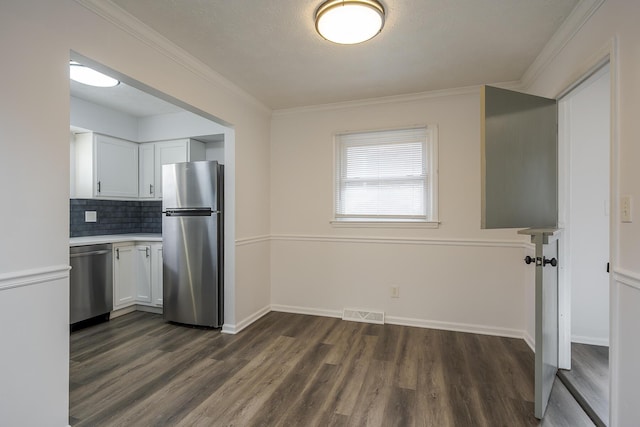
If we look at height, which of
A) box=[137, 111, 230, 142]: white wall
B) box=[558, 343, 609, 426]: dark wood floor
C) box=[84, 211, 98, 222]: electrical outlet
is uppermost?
box=[137, 111, 230, 142]: white wall

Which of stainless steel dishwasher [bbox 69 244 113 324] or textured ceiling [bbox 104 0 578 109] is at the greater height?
textured ceiling [bbox 104 0 578 109]

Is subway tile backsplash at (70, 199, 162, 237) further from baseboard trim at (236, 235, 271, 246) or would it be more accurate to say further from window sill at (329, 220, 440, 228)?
window sill at (329, 220, 440, 228)

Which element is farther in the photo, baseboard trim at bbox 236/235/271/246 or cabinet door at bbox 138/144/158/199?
cabinet door at bbox 138/144/158/199

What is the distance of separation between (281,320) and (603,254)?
3.20 m

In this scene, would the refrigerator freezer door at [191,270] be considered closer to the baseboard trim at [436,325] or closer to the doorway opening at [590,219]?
the baseboard trim at [436,325]

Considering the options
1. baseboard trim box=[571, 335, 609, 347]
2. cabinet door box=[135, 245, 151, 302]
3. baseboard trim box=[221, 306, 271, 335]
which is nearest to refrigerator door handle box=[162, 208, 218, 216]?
cabinet door box=[135, 245, 151, 302]

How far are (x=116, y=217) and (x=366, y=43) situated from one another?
390cm

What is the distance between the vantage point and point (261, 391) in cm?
207

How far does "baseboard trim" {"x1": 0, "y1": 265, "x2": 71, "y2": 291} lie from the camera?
1.39 metres

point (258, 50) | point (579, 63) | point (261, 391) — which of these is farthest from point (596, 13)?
point (261, 391)

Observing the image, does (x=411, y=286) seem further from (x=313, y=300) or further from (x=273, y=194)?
(x=273, y=194)

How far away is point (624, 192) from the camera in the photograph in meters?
1.49

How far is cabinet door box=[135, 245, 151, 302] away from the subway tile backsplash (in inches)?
27.8

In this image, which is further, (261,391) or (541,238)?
(261,391)
